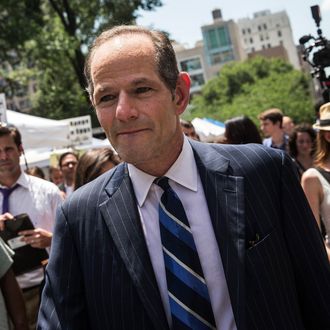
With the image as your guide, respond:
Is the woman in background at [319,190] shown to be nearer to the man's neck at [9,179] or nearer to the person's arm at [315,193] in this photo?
the person's arm at [315,193]

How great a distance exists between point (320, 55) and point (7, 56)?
43.9 feet

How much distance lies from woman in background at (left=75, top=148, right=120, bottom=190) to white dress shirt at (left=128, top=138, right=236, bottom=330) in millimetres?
1937

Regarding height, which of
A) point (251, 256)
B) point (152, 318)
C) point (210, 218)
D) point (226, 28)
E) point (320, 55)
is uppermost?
point (226, 28)

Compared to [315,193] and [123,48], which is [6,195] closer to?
[315,193]

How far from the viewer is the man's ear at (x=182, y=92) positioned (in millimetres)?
1819

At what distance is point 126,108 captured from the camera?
5.38 ft

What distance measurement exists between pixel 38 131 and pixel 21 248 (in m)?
4.47

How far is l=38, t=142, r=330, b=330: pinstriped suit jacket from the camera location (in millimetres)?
1647

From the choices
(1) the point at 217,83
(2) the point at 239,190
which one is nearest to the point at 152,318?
(2) the point at 239,190

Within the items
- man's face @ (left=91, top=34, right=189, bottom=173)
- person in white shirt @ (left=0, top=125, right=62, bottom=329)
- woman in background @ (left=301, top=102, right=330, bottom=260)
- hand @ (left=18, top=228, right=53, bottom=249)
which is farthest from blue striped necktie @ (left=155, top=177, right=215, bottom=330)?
person in white shirt @ (left=0, top=125, right=62, bottom=329)

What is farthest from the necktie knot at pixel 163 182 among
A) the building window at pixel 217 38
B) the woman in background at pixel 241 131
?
the building window at pixel 217 38

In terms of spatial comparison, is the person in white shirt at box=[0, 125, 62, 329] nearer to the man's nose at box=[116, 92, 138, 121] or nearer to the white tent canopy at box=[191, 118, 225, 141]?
the man's nose at box=[116, 92, 138, 121]

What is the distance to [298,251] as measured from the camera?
1.72m

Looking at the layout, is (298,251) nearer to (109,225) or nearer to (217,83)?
(109,225)
